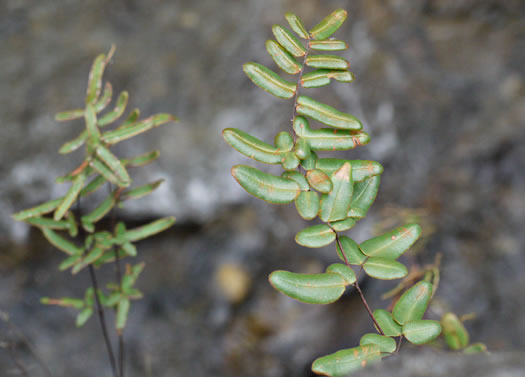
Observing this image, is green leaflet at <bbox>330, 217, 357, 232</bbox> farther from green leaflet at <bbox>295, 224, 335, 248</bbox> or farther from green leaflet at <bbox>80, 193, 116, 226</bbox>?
green leaflet at <bbox>80, 193, 116, 226</bbox>

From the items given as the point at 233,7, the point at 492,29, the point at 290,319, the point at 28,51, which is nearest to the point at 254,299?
the point at 290,319

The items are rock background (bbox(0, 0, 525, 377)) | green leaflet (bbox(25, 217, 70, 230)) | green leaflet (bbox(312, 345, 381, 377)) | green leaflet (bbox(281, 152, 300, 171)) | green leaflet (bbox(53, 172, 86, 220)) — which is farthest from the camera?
rock background (bbox(0, 0, 525, 377))

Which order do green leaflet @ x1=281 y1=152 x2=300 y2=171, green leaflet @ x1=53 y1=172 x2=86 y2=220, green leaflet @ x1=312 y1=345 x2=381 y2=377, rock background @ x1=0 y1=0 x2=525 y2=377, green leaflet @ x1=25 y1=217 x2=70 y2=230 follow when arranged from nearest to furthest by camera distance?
green leaflet @ x1=312 y1=345 x2=381 y2=377
green leaflet @ x1=281 y1=152 x2=300 y2=171
green leaflet @ x1=53 y1=172 x2=86 y2=220
green leaflet @ x1=25 y1=217 x2=70 y2=230
rock background @ x1=0 y1=0 x2=525 y2=377

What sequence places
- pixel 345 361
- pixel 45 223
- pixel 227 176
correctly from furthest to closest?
pixel 227 176 < pixel 45 223 < pixel 345 361

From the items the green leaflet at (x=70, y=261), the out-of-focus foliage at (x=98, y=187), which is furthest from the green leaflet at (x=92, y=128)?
the green leaflet at (x=70, y=261)

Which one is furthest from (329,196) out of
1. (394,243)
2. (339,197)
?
(394,243)

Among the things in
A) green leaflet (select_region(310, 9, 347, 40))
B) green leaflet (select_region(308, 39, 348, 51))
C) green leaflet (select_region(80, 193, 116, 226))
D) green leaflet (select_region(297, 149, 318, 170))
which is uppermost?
green leaflet (select_region(310, 9, 347, 40))

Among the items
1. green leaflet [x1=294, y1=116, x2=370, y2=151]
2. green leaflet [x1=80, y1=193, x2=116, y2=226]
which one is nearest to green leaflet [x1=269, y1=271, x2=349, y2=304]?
green leaflet [x1=294, y1=116, x2=370, y2=151]

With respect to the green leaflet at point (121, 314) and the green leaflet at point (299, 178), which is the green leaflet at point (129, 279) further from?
the green leaflet at point (299, 178)

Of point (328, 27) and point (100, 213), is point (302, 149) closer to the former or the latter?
point (328, 27)
